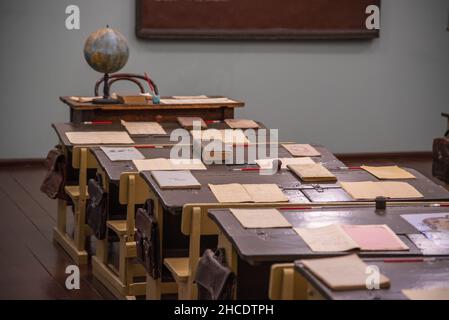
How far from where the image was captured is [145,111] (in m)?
8.17

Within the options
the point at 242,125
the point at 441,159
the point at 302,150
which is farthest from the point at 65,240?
the point at 441,159

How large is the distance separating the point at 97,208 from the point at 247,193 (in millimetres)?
1334

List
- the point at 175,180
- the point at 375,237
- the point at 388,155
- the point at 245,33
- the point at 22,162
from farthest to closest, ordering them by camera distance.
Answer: the point at 388,155, the point at 245,33, the point at 22,162, the point at 175,180, the point at 375,237

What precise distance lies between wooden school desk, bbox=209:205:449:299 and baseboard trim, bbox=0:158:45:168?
5.67 meters

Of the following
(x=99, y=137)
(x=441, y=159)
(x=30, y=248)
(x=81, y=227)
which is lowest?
(x=30, y=248)

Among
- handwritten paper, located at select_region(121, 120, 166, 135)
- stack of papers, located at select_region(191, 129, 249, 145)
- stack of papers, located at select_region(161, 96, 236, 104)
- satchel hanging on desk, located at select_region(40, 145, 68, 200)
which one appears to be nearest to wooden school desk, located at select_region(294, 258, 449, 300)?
stack of papers, located at select_region(191, 129, 249, 145)

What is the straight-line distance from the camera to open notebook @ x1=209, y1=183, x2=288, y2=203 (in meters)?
5.45

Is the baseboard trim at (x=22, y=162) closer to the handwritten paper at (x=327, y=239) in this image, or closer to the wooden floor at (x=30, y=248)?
the wooden floor at (x=30, y=248)

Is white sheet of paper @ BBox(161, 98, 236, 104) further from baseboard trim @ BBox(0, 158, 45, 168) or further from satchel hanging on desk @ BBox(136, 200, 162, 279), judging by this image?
satchel hanging on desk @ BBox(136, 200, 162, 279)

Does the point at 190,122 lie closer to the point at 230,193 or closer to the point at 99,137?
the point at 99,137

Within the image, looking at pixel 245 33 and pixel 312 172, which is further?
pixel 245 33

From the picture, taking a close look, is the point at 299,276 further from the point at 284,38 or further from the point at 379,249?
the point at 284,38

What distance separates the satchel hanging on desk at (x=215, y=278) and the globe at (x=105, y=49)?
3622 millimetres

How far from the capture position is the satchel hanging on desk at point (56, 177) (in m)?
7.49
